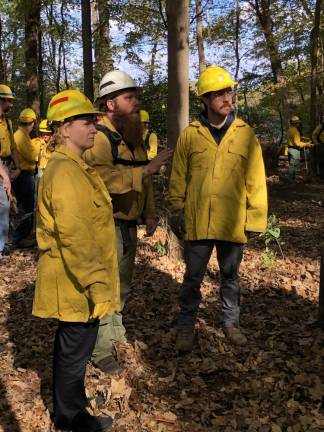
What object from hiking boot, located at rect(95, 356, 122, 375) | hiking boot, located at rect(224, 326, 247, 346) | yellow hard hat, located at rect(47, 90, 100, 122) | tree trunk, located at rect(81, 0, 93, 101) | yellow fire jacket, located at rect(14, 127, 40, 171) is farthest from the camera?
tree trunk, located at rect(81, 0, 93, 101)

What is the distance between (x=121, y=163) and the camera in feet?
12.4

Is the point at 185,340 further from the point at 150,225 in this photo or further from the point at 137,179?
the point at 137,179

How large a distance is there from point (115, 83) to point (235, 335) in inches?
104

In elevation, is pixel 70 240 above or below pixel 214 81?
below

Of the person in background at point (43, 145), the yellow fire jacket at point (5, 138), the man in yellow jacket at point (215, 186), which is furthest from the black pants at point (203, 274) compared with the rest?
the person in background at point (43, 145)

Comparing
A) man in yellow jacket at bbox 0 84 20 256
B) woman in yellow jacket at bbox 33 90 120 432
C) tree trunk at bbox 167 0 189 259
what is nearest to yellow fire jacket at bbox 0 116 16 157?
man in yellow jacket at bbox 0 84 20 256

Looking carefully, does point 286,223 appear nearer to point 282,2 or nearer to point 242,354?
point 242,354

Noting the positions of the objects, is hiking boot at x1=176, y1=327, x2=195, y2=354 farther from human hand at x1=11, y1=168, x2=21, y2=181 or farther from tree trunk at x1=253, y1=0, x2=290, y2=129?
tree trunk at x1=253, y1=0, x2=290, y2=129

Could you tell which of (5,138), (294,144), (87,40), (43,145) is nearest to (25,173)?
(43,145)

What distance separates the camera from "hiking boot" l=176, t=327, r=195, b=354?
14.3 ft

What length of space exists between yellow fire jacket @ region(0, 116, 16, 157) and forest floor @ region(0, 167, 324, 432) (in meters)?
1.88

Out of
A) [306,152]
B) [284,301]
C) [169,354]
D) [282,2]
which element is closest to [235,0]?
[282,2]

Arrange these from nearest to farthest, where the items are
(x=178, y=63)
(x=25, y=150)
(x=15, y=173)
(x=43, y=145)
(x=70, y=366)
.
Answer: (x=70, y=366)
(x=178, y=63)
(x=15, y=173)
(x=25, y=150)
(x=43, y=145)

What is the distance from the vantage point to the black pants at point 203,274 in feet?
14.0
